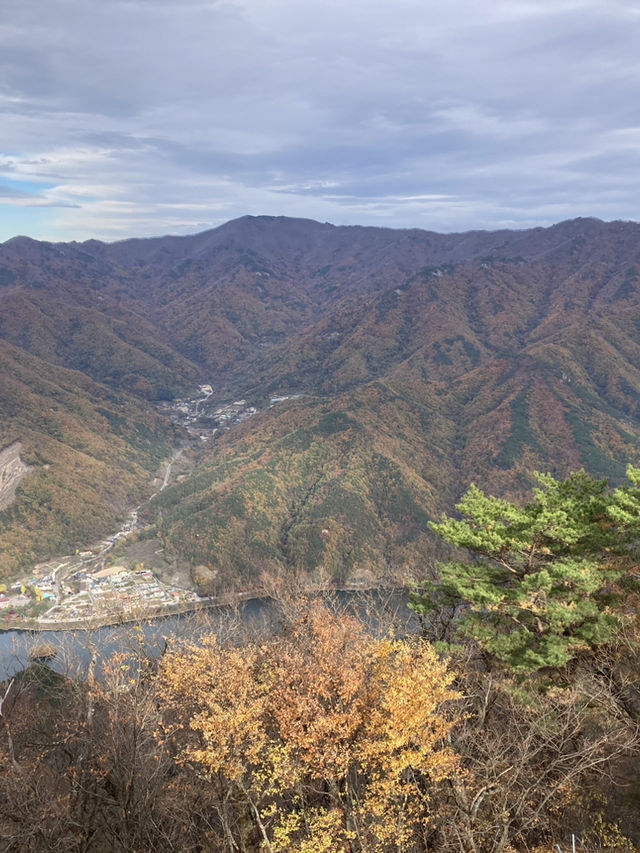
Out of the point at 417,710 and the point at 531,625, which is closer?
the point at 417,710

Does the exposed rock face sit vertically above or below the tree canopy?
below

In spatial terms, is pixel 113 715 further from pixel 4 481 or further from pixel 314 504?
pixel 4 481

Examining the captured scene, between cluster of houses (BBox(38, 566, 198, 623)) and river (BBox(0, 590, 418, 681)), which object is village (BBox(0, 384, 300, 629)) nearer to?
cluster of houses (BBox(38, 566, 198, 623))

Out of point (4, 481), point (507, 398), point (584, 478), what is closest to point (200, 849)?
point (584, 478)

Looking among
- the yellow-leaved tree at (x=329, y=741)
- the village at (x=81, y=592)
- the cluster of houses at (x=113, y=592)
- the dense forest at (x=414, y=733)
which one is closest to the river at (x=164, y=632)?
the dense forest at (x=414, y=733)

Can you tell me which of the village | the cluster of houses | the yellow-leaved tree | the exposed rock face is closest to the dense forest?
the yellow-leaved tree

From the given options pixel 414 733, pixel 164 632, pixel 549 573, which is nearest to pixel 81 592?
pixel 164 632

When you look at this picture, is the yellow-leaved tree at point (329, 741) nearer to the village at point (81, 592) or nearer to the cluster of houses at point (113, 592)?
the village at point (81, 592)
